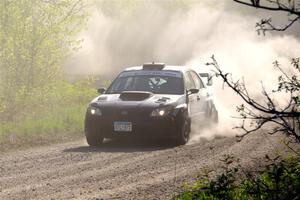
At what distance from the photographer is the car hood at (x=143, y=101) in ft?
46.1

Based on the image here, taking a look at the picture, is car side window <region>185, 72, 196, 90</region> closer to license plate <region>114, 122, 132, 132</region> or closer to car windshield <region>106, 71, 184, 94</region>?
car windshield <region>106, 71, 184, 94</region>

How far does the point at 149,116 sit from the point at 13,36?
20.4 ft

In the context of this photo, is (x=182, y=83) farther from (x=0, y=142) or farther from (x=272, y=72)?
(x=272, y=72)

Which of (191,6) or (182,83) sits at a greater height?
(191,6)

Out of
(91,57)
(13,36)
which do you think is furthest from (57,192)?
(91,57)

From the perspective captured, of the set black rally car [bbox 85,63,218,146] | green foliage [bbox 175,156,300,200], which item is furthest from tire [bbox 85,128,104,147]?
green foliage [bbox 175,156,300,200]

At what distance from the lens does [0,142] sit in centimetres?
1492

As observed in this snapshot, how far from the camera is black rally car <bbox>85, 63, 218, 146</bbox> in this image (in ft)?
45.6

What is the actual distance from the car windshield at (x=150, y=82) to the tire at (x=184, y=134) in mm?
819

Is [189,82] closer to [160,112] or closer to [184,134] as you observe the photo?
[184,134]

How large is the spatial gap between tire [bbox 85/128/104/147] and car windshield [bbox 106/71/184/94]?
129 cm

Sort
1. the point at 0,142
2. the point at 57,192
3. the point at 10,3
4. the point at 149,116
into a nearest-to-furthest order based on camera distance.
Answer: the point at 57,192 < the point at 149,116 < the point at 0,142 < the point at 10,3

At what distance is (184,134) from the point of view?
14.2 meters

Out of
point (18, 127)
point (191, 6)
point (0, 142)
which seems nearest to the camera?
point (0, 142)
